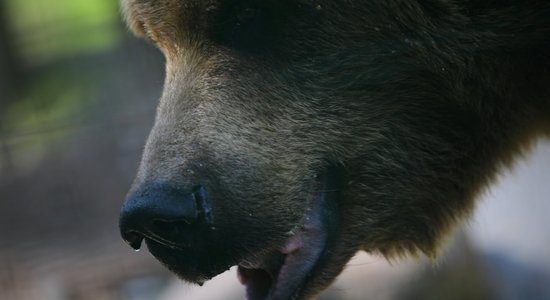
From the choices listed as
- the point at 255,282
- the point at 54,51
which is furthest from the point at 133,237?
the point at 54,51

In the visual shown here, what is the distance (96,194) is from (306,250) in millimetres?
6376

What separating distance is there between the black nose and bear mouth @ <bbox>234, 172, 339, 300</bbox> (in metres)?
0.25

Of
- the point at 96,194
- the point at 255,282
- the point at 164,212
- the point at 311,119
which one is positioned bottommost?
the point at 96,194

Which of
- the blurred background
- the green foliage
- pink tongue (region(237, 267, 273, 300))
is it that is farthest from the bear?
the green foliage

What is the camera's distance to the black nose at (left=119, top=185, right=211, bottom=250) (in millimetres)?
2344

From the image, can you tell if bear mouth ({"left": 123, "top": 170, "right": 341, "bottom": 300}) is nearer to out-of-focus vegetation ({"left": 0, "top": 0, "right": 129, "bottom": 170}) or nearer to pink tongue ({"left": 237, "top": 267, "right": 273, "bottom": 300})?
pink tongue ({"left": 237, "top": 267, "right": 273, "bottom": 300})

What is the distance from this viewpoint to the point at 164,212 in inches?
92.1

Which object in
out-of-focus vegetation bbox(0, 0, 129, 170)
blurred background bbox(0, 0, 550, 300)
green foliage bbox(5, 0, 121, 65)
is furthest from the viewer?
green foliage bbox(5, 0, 121, 65)

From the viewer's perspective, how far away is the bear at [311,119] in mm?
2436

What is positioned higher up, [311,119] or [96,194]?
[311,119]

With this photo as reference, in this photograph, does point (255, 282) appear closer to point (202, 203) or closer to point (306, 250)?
point (306, 250)

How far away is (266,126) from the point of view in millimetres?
2553

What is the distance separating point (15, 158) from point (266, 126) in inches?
261

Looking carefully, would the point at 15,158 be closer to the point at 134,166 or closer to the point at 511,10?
the point at 134,166
